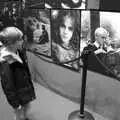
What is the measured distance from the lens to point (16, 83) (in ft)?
6.40

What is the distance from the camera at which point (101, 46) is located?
2207 millimetres

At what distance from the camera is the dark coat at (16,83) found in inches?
73.5

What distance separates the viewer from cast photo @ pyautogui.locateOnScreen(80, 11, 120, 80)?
2.04 m

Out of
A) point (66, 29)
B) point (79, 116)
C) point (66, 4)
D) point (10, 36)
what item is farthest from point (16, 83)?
point (66, 4)

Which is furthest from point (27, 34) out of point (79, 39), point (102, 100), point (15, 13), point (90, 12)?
point (102, 100)

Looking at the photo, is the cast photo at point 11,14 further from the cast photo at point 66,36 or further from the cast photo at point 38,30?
the cast photo at point 66,36

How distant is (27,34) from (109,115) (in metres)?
1.69

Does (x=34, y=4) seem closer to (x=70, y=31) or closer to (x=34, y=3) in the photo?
(x=34, y=3)

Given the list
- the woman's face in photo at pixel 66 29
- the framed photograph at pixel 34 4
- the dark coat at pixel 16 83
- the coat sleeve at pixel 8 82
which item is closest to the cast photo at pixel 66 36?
the woman's face in photo at pixel 66 29

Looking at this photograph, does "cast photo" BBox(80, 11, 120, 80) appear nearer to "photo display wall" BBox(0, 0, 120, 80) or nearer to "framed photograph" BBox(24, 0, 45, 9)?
"photo display wall" BBox(0, 0, 120, 80)

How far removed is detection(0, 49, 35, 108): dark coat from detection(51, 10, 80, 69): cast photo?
708 mm

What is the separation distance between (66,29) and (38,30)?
55cm

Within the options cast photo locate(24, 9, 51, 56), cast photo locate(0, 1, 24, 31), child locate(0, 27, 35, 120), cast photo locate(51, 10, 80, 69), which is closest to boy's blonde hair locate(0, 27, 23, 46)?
child locate(0, 27, 35, 120)

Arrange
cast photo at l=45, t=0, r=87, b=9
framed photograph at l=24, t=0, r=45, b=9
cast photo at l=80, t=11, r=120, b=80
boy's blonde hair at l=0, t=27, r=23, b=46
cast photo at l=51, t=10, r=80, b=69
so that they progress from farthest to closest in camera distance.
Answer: framed photograph at l=24, t=0, r=45, b=9 < cast photo at l=51, t=10, r=80, b=69 < cast photo at l=45, t=0, r=87, b=9 < cast photo at l=80, t=11, r=120, b=80 < boy's blonde hair at l=0, t=27, r=23, b=46
